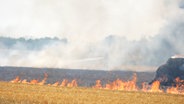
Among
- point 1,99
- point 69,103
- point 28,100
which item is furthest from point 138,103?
point 1,99

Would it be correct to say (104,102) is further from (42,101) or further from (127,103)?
(42,101)

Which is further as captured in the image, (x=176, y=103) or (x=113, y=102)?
(x=176, y=103)

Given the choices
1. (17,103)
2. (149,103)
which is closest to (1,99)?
(17,103)

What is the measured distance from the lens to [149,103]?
64812 millimetres

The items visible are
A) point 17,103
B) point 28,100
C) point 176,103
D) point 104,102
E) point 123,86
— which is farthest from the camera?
point 123,86

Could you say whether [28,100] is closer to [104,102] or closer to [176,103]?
[104,102]

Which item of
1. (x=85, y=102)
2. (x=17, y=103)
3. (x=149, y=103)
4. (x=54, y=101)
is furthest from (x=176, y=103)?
(x=17, y=103)

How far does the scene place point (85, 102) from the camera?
2346 inches

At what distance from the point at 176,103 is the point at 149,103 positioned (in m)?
6.34

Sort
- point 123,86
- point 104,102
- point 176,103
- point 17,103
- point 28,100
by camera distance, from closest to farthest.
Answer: point 17,103 < point 28,100 < point 104,102 < point 176,103 < point 123,86

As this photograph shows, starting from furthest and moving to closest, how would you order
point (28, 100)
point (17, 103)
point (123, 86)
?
point (123, 86)
point (28, 100)
point (17, 103)

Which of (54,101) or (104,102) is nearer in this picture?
(54,101)

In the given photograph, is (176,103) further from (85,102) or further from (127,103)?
(85,102)

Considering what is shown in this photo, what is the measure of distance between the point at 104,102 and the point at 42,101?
36.3 ft
